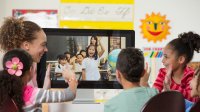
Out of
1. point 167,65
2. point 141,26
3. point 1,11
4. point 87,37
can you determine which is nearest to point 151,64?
point 141,26

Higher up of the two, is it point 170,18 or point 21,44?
point 170,18

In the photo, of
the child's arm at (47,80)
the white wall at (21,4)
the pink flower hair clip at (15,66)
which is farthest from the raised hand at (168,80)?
the white wall at (21,4)

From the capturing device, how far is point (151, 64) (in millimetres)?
2148

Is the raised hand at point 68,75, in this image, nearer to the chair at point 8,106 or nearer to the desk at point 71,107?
the desk at point 71,107

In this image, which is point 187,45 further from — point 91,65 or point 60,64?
point 60,64

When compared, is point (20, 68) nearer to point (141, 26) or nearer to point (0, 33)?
point (0, 33)

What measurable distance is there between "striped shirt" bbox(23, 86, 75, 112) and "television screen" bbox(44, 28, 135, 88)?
0.88 feet

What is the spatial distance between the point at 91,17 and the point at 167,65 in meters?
0.79

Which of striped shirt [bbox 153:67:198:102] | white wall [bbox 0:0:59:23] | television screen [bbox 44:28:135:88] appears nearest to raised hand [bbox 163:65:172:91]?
striped shirt [bbox 153:67:198:102]

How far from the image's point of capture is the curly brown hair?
4.25 ft

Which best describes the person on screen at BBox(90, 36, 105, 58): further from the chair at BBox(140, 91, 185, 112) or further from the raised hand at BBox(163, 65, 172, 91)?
the chair at BBox(140, 91, 185, 112)

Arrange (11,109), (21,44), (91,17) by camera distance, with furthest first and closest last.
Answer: (91,17) → (21,44) → (11,109)

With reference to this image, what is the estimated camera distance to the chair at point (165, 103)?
93 centimetres

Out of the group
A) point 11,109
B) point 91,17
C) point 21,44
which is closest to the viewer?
point 11,109
